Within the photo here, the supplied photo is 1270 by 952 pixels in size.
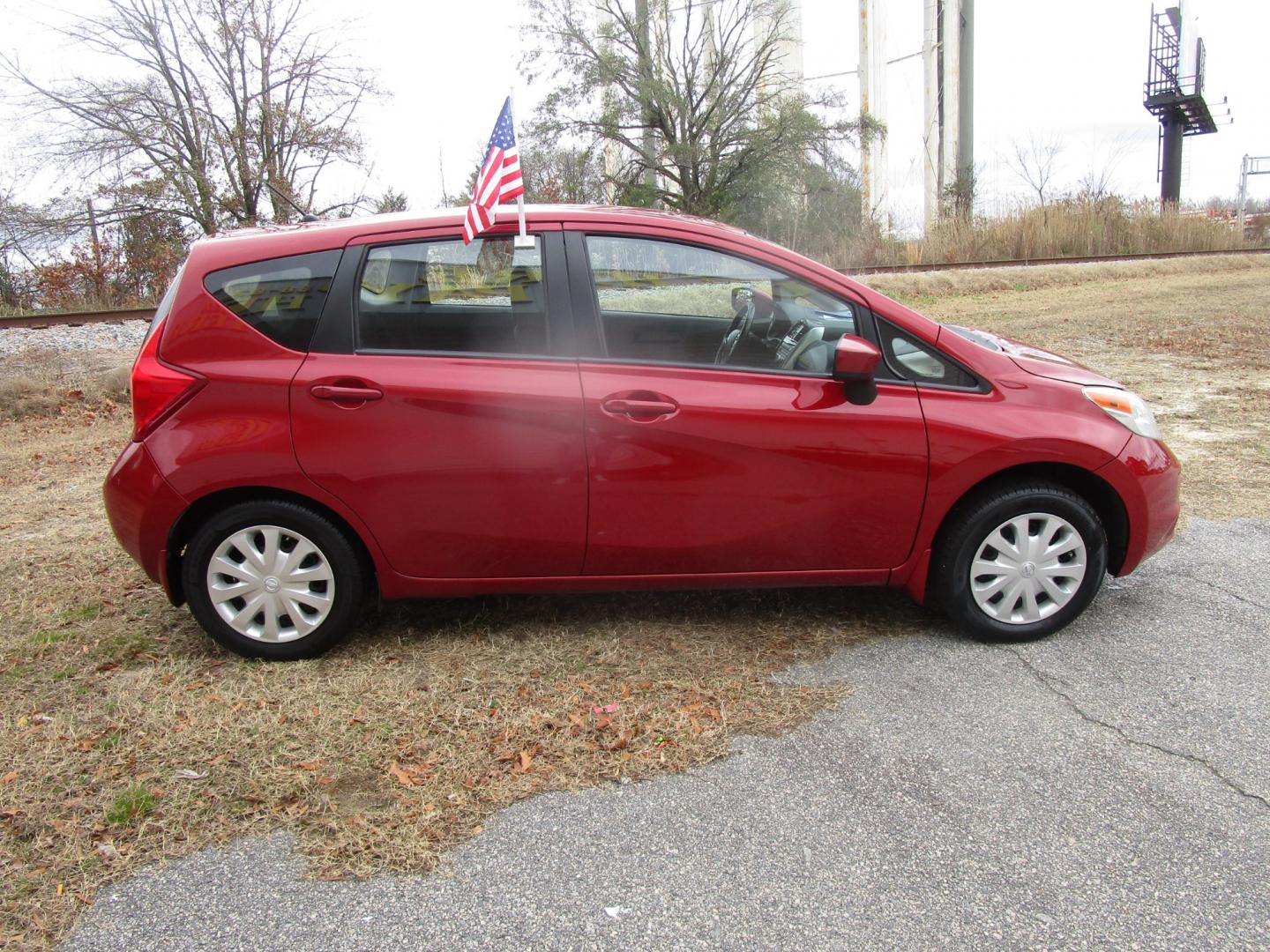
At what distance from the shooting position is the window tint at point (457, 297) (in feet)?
11.7

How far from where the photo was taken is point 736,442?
353 cm

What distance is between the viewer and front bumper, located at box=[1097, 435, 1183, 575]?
371 centimetres

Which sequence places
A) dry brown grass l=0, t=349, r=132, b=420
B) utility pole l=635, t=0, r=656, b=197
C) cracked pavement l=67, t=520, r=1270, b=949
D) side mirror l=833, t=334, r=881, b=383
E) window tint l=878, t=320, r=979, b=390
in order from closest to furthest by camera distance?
cracked pavement l=67, t=520, r=1270, b=949 → side mirror l=833, t=334, r=881, b=383 → window tint l=878, t=320, r=979, b=390 → dry brown grass l=0, t=349, r=132, b=420 → utility pole l=635, t=0, r=656, b=197

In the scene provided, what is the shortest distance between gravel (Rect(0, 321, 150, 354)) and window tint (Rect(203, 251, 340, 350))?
886 centimetres

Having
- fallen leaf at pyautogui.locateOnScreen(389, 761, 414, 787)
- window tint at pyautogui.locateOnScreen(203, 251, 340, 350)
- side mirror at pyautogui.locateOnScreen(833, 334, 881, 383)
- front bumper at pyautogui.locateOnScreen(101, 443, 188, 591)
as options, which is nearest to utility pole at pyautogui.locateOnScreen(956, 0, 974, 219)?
side mirror at pyautogui.locateOnScreen(833, 334, 881, 383)

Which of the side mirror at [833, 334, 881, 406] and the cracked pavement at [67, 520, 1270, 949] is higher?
the side mirror at [833, 334, 881, 406]

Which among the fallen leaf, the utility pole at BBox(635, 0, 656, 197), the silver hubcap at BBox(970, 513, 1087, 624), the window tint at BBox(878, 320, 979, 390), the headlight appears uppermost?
the utility pole at BBox(635, 0, 656, 197)

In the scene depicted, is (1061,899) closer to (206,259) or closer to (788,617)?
(788,617)

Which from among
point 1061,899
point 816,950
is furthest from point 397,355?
point 1061,899

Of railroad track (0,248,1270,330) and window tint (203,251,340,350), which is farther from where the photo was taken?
railroad track (0,248,1270,330)

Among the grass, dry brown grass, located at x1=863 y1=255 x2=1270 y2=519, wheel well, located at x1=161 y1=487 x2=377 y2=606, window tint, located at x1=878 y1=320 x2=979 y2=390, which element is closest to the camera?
the grass

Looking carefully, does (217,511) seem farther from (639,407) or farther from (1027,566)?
(1027,566)

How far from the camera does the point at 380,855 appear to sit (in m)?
2.58

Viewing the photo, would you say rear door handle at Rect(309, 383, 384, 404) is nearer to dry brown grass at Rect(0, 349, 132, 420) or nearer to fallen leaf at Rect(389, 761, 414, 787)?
fallen leaf at Rect(389, 761, 414, 787)
